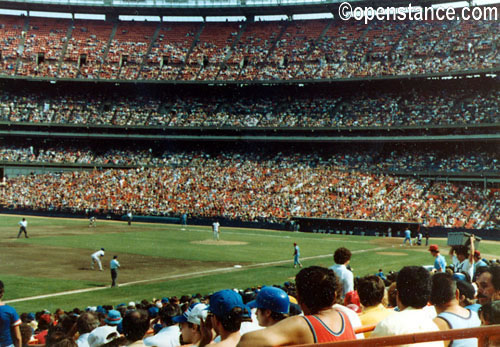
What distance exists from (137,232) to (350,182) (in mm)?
22748

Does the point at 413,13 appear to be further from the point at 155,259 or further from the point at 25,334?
the point at 25,334

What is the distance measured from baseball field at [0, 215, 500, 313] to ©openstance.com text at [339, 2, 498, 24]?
31.2 m

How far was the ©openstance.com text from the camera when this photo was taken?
196ft

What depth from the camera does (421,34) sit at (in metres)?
62.3

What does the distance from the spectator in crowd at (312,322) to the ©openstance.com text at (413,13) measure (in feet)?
188

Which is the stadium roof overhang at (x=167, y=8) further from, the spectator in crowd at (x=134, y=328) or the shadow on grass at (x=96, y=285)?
the spectator in crowd at (x=134, y=328)

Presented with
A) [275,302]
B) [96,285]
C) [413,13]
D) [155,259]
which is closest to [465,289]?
[275,302]

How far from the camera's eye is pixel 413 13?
6475 centimetres

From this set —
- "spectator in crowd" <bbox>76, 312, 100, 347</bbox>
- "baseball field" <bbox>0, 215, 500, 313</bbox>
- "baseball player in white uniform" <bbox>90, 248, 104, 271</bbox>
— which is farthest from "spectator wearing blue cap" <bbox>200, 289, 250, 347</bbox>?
"baseball player in white uniform" <bbox>90, 248, 104, 271</bbox>

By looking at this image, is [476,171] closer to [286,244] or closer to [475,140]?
[475,140]

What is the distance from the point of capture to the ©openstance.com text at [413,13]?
2346 inches

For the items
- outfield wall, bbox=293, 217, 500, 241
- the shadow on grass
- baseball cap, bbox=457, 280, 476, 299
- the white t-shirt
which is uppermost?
the white t-shirt

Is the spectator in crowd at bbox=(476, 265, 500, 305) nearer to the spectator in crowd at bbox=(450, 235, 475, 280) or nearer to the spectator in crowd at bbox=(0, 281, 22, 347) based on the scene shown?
the spectator in crowd at bbox=(450, 235, 475, 280)

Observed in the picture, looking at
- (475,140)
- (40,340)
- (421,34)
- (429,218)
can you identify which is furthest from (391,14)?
(40,340)
